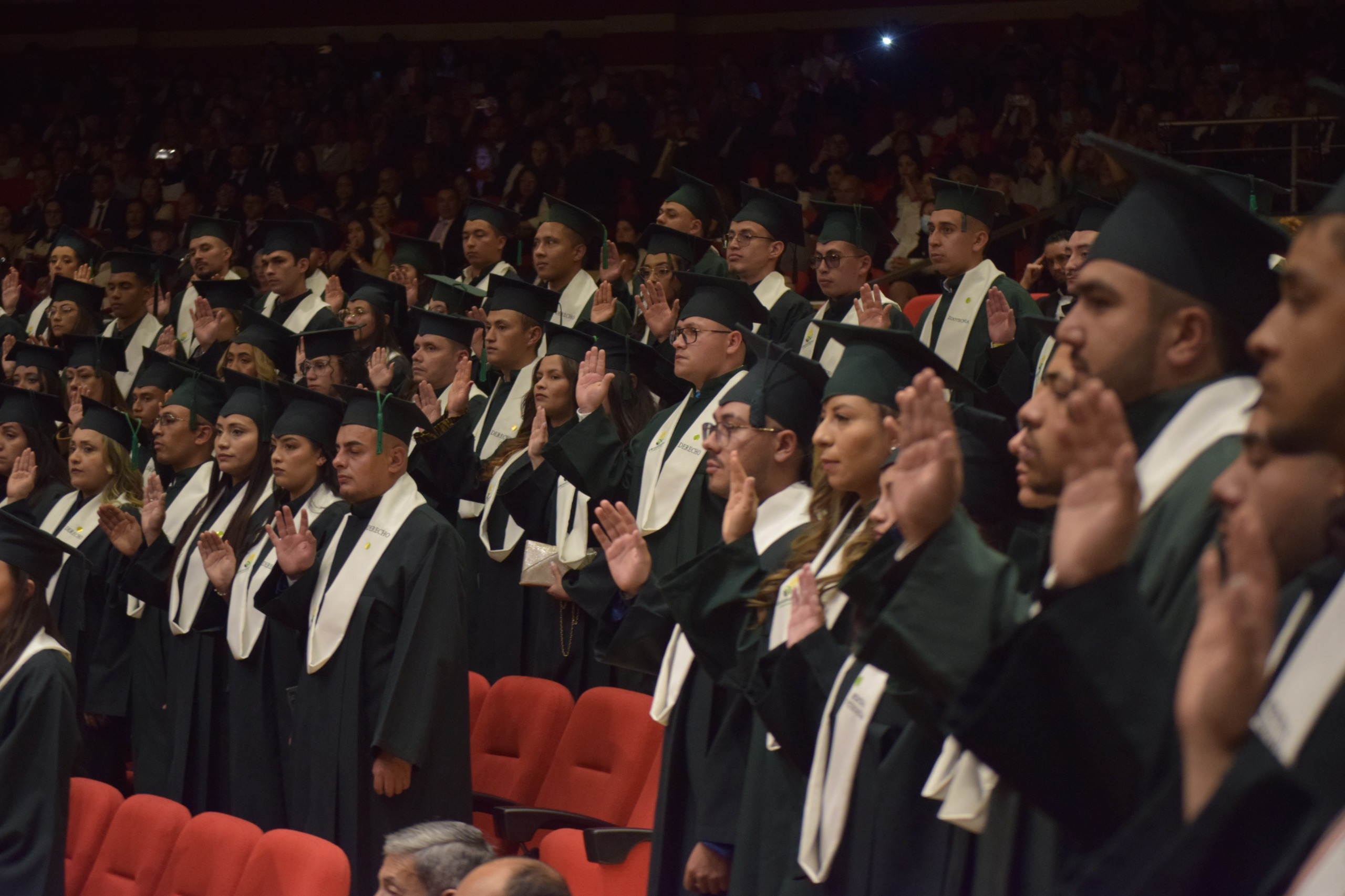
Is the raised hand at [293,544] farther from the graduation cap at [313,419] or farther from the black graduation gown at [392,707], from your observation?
the graduation cap at [313,419]

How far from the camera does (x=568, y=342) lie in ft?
21.6

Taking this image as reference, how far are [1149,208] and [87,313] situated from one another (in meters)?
9.24

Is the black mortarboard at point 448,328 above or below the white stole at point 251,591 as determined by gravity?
above

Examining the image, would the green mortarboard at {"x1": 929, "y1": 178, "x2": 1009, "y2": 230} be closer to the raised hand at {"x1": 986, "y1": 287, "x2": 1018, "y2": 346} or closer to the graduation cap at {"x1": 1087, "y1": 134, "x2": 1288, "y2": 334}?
the raised hand at {"x1": 986, "y1": 287, "x2": 1018, "y2": 346}

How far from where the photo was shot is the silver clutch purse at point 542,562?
6.36 metres

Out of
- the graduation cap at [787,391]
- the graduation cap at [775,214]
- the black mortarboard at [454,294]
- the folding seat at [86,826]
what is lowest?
the folding seat at [86,826]

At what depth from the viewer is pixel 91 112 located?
16641 millimetres

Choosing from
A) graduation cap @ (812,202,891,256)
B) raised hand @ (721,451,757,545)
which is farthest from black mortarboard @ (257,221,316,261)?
raised hand @ (721,451,757,545)

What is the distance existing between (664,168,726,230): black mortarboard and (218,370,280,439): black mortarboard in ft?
9.43

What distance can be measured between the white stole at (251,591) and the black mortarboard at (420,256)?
4126 mm

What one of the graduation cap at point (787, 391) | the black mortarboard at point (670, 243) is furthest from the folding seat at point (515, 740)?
the black mortarboard at point (670, 243)

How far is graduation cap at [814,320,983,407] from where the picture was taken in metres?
3.57

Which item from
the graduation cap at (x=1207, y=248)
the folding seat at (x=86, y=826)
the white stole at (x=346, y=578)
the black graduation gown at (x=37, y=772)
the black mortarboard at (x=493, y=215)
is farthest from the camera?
the black mortarboard at (x=493, y=215)

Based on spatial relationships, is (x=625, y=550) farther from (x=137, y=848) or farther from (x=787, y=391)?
(x=137, y=848)
